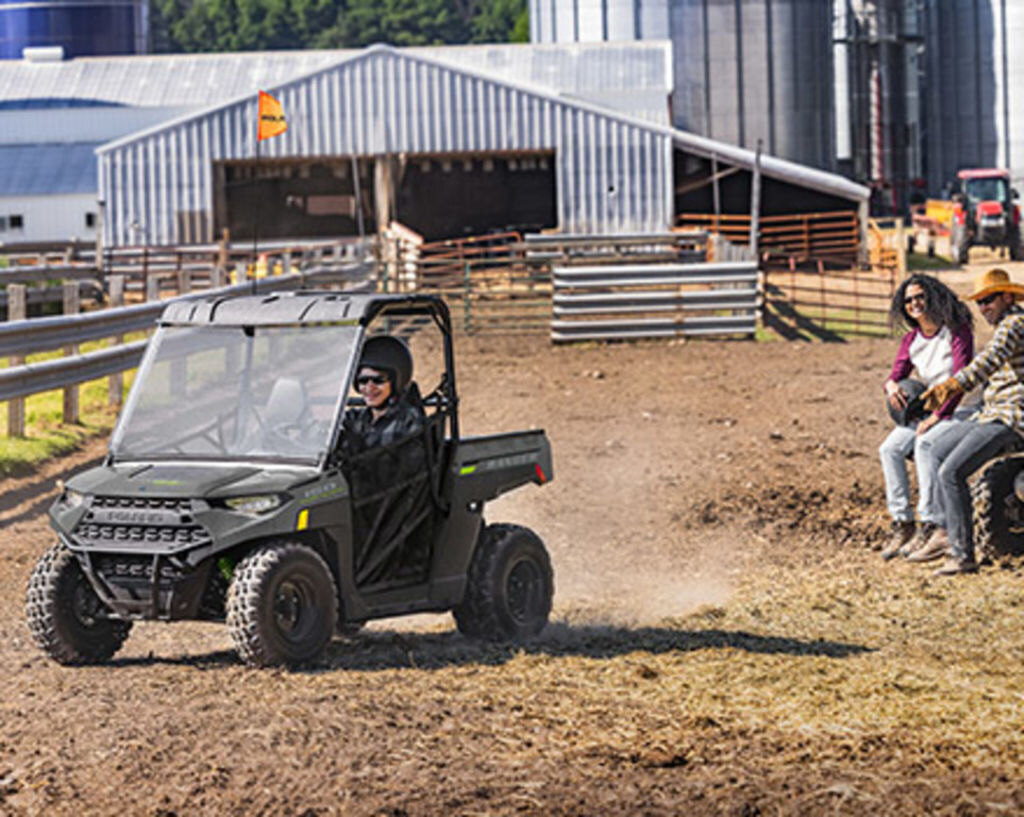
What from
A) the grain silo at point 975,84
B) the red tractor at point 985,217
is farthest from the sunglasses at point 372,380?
the grain silo at point 975,84

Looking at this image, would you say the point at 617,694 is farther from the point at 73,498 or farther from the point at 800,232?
the point at 800,232

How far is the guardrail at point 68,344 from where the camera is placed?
12516 millimetres

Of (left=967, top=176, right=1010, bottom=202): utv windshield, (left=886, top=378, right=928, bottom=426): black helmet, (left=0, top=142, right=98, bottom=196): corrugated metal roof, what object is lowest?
(left=886, top=378, right=928, bottom=426): black helmet

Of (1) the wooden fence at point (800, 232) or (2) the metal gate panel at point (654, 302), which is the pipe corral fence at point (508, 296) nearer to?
(2) the metal gate panel at point (654, 302)

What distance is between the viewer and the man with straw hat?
31.6 ft

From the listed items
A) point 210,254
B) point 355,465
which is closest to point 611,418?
point 355,465

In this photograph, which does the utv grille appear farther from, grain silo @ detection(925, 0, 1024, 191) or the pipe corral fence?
grain silo @ detection(925, 0, 1024, 191)

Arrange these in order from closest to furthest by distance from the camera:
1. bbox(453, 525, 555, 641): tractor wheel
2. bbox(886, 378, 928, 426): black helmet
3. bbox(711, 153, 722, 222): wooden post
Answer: bbox(453, 525, 555, 641): tractor wheel → bbox(886, 378, 928, 426): black helmet → bbox(711, 153, 722, 222): wooden post

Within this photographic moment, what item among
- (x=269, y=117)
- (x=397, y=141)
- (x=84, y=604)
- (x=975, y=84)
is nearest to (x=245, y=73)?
(x=397, y=141)

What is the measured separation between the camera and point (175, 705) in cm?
631

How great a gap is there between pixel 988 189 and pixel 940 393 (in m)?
41.3

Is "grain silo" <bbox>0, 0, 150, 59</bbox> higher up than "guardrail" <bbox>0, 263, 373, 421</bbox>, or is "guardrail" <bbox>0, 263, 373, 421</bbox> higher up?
"grain silo" <bbox>0, 0, 150, 59</bbox>

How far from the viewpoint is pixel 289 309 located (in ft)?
25.0

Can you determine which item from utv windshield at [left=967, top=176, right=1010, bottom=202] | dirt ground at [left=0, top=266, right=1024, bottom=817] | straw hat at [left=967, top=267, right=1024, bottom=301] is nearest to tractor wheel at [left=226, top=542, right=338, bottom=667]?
dirt ground at [left=0, top=266, right=1024, bottom=817]
